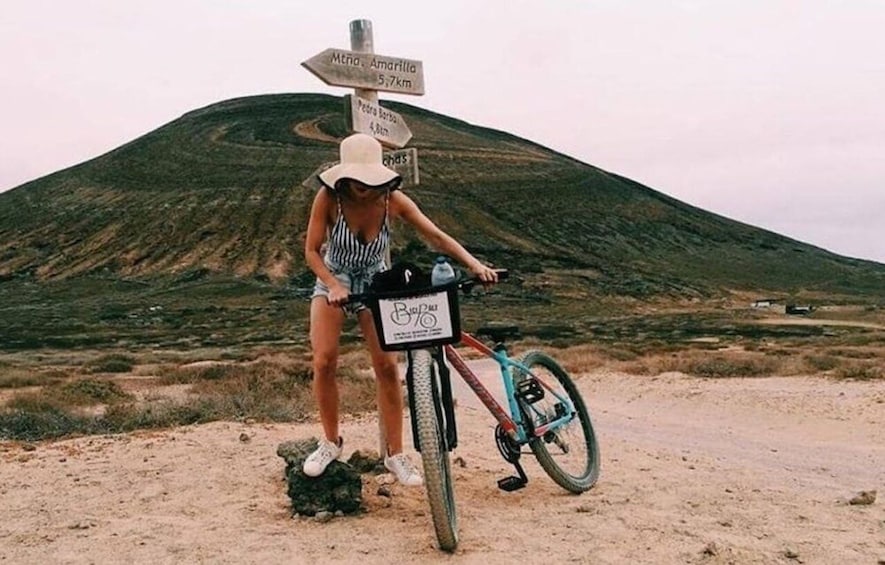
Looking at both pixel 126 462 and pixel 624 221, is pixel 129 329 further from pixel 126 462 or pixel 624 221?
pixel 624 221

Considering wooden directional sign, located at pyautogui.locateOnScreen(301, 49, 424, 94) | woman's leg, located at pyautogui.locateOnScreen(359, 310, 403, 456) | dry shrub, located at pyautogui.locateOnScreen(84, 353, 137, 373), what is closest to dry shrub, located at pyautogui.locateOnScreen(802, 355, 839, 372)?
wooden directional sign, located at pyautogui.locateOnScreen(301, 49, 424, 94)

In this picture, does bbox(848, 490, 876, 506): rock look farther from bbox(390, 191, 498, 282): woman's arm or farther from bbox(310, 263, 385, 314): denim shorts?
bbox(310, 263, 385, 314): denim shorts

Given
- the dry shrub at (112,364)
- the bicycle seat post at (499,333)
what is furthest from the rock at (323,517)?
the dry shrub at (112,364)

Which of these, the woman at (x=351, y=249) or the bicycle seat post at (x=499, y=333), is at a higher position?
the woman at (x=351, y=249)

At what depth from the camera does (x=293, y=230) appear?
277 feet

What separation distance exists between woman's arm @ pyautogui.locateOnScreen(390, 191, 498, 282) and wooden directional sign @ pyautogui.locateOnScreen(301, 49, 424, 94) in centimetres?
168

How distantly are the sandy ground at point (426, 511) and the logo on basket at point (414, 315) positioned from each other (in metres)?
1.19

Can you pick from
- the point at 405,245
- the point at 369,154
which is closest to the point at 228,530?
the point at 369,154

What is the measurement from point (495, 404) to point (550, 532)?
2.80 feet

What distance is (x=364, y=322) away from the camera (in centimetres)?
550

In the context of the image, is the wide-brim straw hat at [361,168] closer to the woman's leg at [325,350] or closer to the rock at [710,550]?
the woman's leg at [325,350]

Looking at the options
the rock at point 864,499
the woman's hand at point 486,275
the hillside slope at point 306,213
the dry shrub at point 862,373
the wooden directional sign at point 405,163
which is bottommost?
the dry shrub at point 862,373

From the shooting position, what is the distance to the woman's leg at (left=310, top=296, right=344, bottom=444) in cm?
529

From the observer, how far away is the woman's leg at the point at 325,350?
5.29 m
